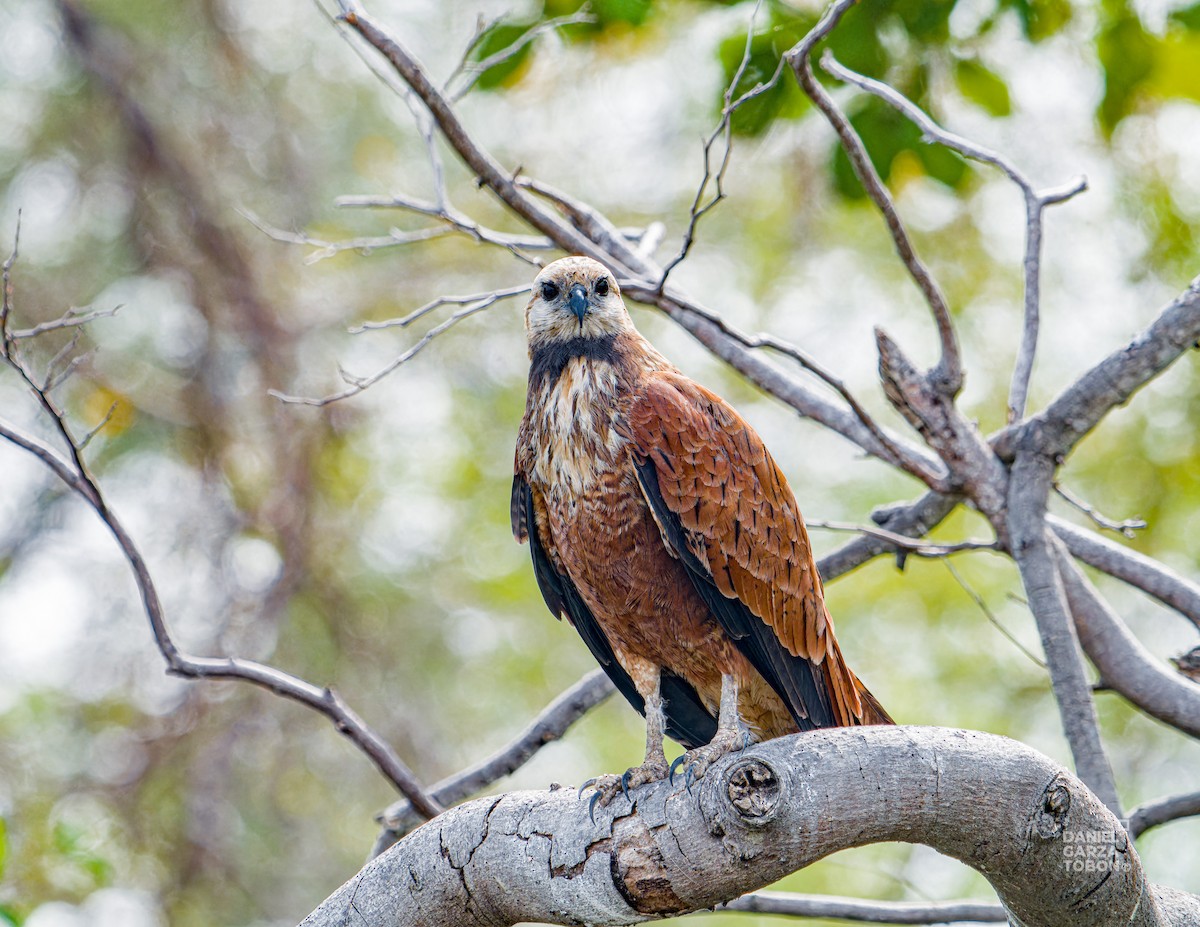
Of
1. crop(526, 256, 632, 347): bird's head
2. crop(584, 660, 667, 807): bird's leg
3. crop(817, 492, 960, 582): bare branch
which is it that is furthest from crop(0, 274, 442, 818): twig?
crop(817, 492, 960, 582): bare branch

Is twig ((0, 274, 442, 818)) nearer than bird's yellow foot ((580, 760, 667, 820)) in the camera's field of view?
Yes

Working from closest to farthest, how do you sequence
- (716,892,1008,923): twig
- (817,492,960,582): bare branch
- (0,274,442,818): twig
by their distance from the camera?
1. (0,274,442,818): twig
2. (716,892,1008,923): twig
3. (817,492,960,582): bare branch

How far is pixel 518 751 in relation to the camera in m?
4.10

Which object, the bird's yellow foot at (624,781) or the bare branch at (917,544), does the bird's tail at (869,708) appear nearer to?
the bare branch at (917,544)

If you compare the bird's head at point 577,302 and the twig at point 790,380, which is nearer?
the twig at point 790,380

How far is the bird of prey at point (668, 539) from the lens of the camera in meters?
3.56

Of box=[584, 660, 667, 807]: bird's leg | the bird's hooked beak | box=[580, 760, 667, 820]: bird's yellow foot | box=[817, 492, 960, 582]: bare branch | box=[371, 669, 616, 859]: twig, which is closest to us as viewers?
box=[580, 760, 667, 820]: bird's yellow foot

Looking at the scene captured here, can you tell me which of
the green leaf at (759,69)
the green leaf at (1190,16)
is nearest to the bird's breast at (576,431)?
the green leaf at (759,69)

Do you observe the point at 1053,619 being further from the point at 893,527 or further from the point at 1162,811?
the point at 893,527

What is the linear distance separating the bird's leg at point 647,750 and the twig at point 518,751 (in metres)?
0.25

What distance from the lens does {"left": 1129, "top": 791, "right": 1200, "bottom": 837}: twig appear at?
3.69 m

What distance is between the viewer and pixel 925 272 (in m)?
3.66

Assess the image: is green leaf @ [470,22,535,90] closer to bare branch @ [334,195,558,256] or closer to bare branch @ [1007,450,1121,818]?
bare branch @ [334,195,558,256]

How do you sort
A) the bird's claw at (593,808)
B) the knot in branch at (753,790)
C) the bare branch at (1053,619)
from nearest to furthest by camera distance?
the knot in branch at (753,790) → the bird's claw at (593,808) → the bare branch at (1053,619)
